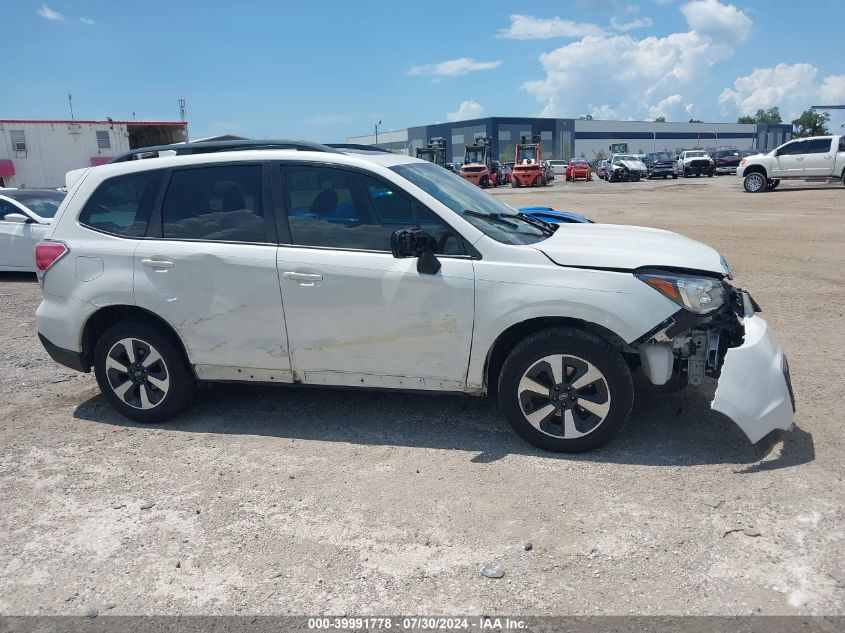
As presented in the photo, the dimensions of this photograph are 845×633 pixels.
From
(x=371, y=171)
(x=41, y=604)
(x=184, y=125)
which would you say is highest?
(x=184, y=125)

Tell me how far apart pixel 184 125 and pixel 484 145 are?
23.8 metres

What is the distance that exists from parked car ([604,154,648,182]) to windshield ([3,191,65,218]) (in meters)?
40.1

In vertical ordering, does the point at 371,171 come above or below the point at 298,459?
above

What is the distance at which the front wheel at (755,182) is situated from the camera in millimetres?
26062

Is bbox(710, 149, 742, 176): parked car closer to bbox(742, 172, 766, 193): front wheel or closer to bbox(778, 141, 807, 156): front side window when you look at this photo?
bbox(742, 172, 766, 193): front wheel

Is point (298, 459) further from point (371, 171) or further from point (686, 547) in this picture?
point (686, 547)

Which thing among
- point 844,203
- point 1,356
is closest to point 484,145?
point 844,203

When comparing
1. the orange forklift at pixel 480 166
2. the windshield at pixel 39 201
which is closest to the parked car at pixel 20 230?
the windshield at pixel 39 201

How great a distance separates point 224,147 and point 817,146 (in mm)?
25780

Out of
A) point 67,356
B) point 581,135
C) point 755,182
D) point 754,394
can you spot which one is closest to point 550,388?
point 754,394

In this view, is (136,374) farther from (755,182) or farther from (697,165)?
(697,165)

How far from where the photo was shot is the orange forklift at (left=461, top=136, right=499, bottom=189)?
44.6 meters

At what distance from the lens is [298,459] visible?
13.9ft

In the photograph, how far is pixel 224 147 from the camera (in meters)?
4.82
